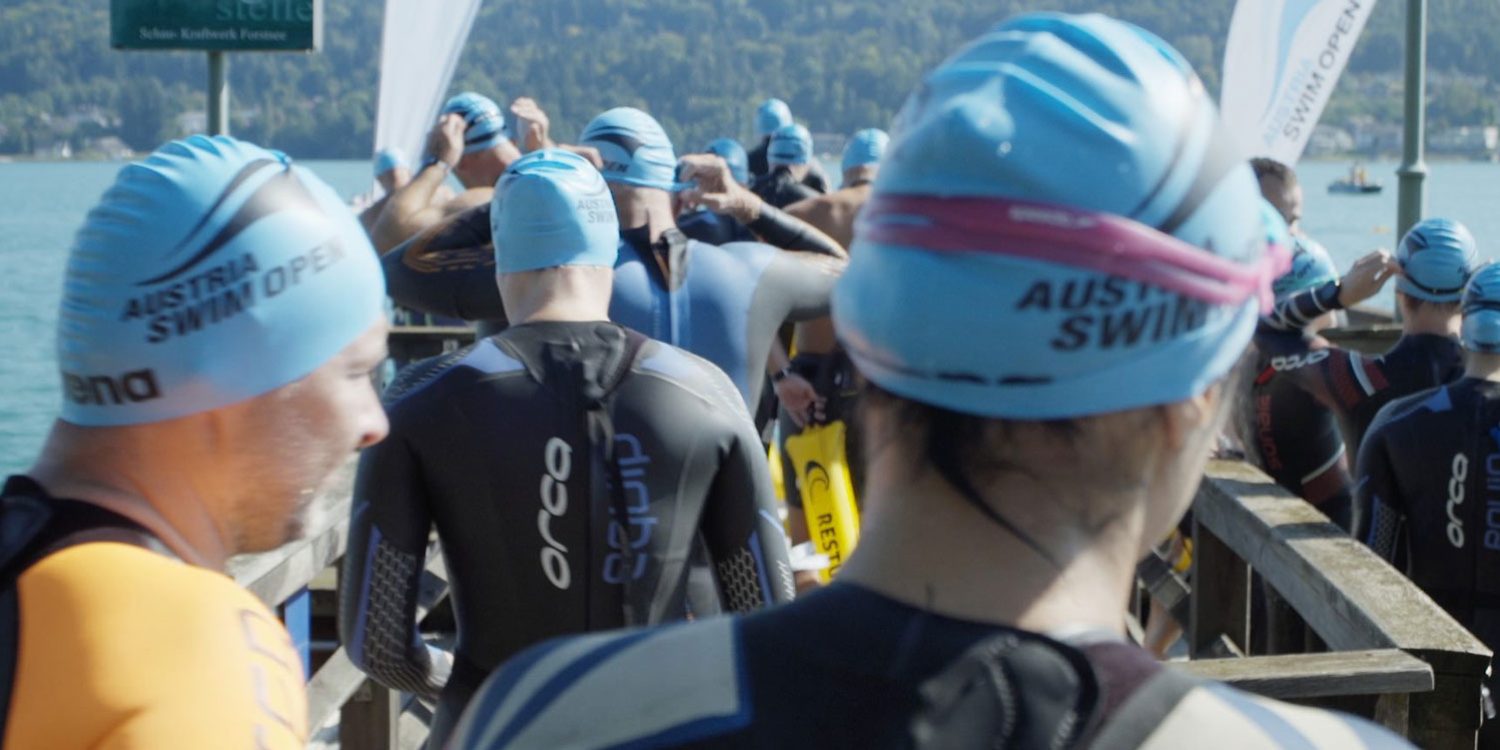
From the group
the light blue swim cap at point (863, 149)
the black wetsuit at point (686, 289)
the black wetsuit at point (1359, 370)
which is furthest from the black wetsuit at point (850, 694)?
the light blue swim cap at point (863, 149)

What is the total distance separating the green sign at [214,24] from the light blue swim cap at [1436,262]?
14.6 ft

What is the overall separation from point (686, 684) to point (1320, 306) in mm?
5835

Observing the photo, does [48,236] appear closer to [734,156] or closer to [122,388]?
[734,156]

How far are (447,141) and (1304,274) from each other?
3.64m

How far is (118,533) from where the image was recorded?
6.02ft

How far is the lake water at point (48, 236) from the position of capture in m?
12.9

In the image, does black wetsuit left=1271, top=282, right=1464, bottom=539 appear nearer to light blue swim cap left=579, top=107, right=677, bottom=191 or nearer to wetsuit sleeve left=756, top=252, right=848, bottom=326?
wetsuit sleeve left=756, top=252, right=848, bottom=326

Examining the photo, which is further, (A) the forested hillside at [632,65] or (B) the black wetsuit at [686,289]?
(A) the forested hillside at [632,65]

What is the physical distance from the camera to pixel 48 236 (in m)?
42.3

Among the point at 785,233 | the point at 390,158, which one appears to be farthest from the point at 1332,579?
the point at 390,158

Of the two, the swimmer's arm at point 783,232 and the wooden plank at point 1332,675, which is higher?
the swimmer's arm at point 783,232

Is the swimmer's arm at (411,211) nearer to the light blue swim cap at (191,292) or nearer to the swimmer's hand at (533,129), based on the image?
the swimmer's hand at (533,129)

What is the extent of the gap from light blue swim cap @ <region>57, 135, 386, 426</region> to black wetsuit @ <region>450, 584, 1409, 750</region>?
847mm

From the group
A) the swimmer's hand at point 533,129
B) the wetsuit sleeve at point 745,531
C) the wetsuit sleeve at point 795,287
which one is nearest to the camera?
the wetsuit sleeve at point 745,531
